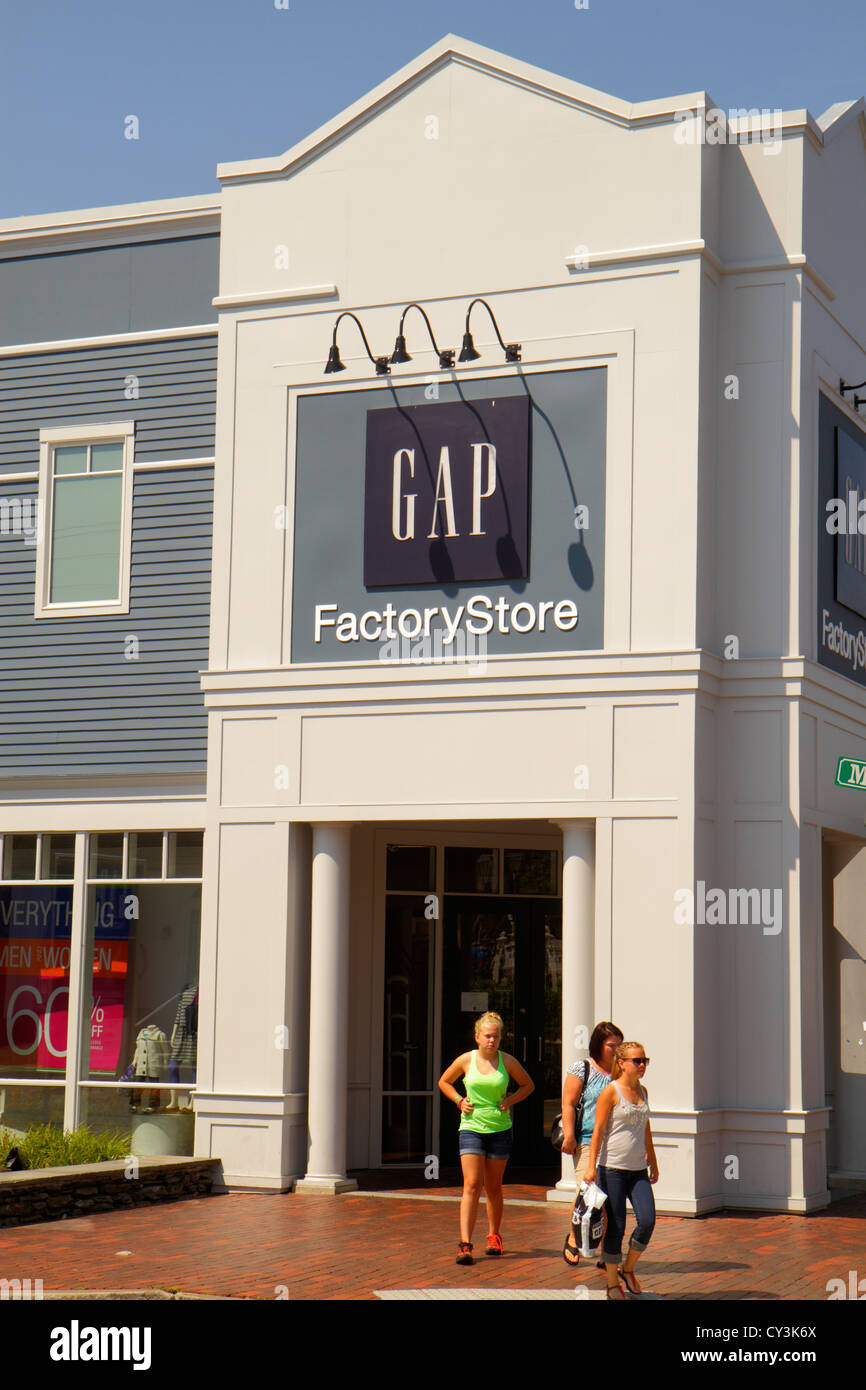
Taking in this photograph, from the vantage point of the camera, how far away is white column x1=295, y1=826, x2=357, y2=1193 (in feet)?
47.4

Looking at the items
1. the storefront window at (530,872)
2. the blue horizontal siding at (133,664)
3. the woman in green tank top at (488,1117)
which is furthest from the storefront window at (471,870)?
the woman in green tank top at (488,1117)

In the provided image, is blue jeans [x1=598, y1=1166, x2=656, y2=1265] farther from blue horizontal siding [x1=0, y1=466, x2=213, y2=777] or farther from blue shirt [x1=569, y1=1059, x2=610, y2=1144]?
blue horizontal siding [x1=0, y1=466, x2=213, y2=777]

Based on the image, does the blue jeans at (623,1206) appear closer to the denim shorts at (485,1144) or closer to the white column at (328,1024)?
the denim shorts at (485,1144)

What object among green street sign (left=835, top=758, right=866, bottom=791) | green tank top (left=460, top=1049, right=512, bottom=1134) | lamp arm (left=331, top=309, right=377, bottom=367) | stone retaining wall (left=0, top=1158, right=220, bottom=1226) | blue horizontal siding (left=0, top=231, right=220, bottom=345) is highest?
blue horizontal siding (left=0, top=231, right=220, bottom=345)

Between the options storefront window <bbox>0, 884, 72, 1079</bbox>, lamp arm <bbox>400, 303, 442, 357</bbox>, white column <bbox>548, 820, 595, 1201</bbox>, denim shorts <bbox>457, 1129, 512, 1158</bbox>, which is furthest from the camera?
storefront window <bbox>0, 884, 72, 1079</bbox>

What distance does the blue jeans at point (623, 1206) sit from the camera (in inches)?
378

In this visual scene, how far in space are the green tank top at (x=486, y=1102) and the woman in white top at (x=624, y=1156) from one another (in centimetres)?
138

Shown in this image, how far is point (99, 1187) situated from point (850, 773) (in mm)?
7216

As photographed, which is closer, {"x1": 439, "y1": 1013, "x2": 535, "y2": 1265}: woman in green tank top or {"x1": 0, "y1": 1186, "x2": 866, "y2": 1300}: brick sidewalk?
{"x1": 0, "y1": 1186, "x2": 866, "y2": 1300}: brick sidewalk

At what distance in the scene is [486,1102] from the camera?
1116cm

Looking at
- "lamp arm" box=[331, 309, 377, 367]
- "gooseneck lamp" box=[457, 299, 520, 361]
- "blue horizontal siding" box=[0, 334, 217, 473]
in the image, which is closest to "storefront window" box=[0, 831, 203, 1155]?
"blue horizontal siding" box=[0, 334, 217, 473]

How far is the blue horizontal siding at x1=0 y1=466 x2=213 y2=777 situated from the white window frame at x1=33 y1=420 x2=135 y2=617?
0.10 m

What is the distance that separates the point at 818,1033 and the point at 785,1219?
1.62 metres
